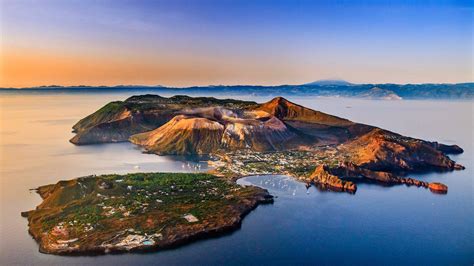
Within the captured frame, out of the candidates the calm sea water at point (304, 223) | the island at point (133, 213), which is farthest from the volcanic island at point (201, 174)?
the calm sea water at point (304, 223)

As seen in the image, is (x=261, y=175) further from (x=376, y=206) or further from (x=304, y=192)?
(x=376, y=206)

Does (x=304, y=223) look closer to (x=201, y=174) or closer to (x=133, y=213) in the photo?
(x=133, y=213)

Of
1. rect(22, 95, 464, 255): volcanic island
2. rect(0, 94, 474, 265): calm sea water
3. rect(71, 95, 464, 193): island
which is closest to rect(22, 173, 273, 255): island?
rect(22, 95, 464, 255): volcanic island

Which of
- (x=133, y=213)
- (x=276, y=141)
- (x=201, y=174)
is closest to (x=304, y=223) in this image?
(x=133, y=213)

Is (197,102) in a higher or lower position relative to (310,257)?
higher

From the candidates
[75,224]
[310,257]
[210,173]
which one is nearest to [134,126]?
[210,173]

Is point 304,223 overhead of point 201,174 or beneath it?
beneath
